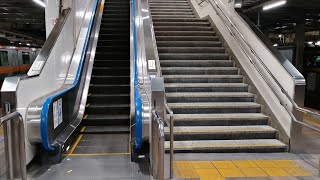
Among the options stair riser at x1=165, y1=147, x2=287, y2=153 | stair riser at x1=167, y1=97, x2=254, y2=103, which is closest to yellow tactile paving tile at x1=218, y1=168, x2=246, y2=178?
stair riser at x1=165, y1=147, x2=287, y2=153

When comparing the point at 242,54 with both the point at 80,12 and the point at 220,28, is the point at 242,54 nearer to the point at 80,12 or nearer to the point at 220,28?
the point at 220,28

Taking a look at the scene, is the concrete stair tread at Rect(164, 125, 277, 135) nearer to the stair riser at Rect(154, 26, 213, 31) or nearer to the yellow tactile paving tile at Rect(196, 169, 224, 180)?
the yellow tactile paving tile at Rect(196, 169, 224, 180)

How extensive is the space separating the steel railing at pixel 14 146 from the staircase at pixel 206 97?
1.89 meters

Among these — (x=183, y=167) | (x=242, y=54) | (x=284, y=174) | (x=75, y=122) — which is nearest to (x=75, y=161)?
(x=75, y=122)

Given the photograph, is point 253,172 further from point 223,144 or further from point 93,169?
point 93,169

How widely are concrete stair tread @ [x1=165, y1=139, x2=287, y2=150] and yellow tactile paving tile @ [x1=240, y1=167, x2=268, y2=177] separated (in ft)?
1.93

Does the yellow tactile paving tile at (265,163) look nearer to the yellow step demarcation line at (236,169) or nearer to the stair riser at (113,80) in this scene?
the yellow step demarcation line at (236,169)

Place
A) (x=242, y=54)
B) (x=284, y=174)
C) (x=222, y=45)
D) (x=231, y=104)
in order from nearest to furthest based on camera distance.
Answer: (x=284, y=174) < (x=231, y=104) < (x=242, y=54) < (x=222, y=45)

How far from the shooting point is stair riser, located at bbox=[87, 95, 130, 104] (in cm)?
561

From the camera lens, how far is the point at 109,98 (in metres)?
5.65

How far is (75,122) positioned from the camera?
4750 mm

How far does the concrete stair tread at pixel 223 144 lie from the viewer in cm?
415

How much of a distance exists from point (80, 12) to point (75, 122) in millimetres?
3298

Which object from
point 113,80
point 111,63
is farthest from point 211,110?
point 111,63
